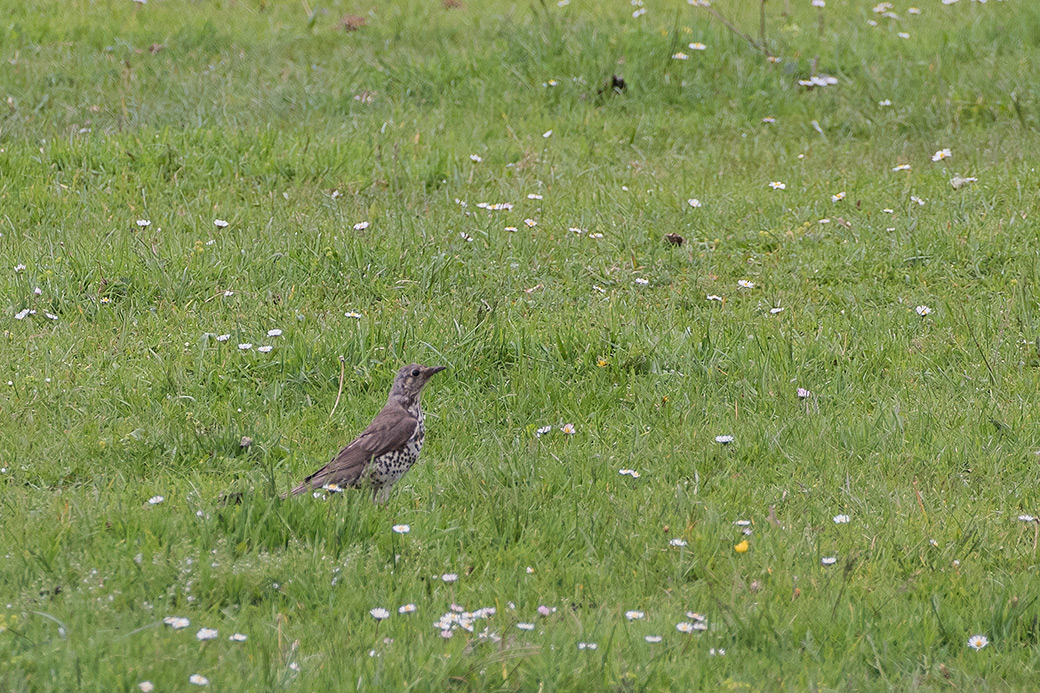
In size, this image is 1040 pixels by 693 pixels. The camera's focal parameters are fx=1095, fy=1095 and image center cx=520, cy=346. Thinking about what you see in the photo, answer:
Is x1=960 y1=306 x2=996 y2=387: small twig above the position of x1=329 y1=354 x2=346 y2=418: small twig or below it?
below

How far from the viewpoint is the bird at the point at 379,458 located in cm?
432

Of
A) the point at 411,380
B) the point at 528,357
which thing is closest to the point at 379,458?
the point at 411,380

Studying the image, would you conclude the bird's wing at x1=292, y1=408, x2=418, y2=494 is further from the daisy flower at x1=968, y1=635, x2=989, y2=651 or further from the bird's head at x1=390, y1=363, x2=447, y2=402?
the daisy flower at x1=968, y1=635, x2=989, y2=651

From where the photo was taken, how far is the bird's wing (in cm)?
434

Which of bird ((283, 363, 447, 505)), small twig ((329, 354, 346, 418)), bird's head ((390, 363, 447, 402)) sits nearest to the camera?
bird ((283, 363, 447, 505))

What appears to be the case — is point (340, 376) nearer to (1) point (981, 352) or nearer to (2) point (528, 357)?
(2) point (528, 357)

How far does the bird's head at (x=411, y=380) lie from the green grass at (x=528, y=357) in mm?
339

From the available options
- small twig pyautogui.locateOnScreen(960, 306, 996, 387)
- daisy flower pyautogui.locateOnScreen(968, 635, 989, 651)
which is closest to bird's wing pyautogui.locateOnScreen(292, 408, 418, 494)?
daisy flower pyautogui.locateOnScreen(968, 635, 989, 651)

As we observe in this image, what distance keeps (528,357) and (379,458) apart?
4.98 ft

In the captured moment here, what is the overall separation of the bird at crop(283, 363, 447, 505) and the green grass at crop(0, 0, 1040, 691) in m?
0.20

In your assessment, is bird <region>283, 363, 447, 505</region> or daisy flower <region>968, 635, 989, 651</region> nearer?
daisy flower <region>968, 635, 989, 651</region>

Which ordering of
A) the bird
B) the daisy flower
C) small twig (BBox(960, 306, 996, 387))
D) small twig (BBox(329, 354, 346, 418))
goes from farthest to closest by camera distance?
small twig (BBox(960, 306, 996, 387)), small twig (BBox(329, 354, 346, 418)), the bird, the daisy flower

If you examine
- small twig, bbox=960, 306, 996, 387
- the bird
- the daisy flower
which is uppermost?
the bird

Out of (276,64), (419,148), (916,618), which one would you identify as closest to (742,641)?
(916,618)
